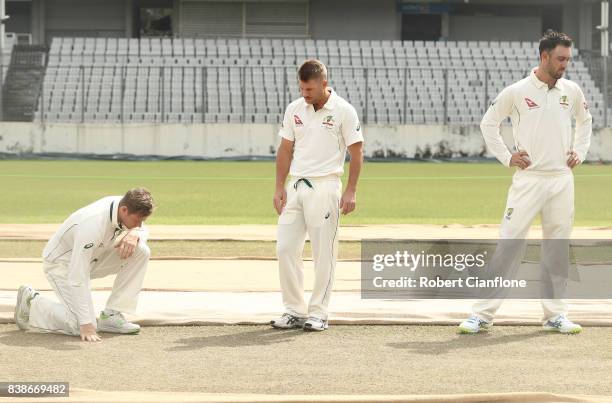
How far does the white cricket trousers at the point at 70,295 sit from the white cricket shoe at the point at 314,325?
48.8 inches

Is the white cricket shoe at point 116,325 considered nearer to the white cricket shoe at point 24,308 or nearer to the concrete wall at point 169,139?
the white cricket shoe at point 24,308

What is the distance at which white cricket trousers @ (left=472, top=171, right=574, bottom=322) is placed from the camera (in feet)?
27.5

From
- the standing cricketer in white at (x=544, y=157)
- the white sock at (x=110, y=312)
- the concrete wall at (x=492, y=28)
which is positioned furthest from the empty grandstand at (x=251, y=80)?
the white sock at (x=110, y=312)

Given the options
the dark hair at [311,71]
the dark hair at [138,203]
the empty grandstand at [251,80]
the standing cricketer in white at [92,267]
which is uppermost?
the empty grandstand at [251,80]

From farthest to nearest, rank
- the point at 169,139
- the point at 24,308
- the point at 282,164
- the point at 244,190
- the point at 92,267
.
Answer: the point at 169,139 → the point at 244,190 → the point at 282,164 → the point at 92,267 → the point at 24,308

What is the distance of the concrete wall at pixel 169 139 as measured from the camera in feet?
114

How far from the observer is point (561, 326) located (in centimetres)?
841

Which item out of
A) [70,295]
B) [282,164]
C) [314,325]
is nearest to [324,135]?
[282,164]

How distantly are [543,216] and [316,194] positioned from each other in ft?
5.34

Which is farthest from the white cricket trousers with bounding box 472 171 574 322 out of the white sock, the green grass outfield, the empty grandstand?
the empty grandstand

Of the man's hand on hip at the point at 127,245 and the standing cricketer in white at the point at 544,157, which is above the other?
the standing cricketer in white at the point at 544,157

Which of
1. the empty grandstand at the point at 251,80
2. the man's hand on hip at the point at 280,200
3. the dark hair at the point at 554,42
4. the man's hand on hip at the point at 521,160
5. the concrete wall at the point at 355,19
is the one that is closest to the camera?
the dark hair at the point at 554,42

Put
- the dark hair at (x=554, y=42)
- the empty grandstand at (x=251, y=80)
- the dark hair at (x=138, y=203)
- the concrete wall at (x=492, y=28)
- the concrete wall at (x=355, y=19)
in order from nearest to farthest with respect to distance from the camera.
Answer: the dark hair at (x=138, y=203) → the dark hair at (x=554, y=42) → the empty grandstand at (x=251, y=80) → the concrete wall at (x=355, y=19) → the concrete wall at (x=492, y=28)

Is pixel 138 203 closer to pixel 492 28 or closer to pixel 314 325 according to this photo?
pixel 314 325
